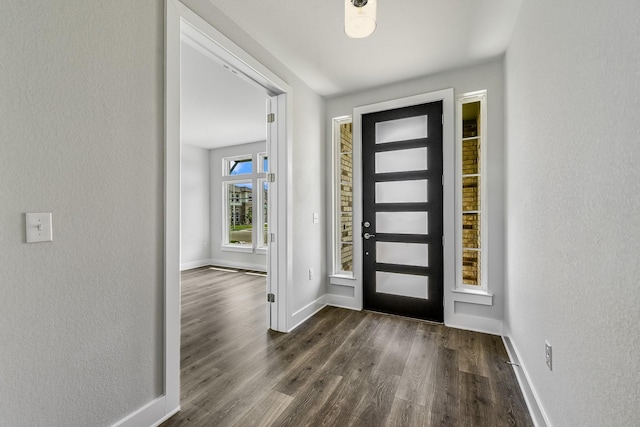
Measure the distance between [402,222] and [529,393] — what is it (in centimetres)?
177

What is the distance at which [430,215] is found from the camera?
9.64 feet

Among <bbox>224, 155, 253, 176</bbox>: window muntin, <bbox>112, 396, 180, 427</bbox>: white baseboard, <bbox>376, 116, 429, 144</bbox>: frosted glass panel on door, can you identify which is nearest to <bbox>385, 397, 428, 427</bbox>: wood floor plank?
<bbox>112, 396, 180, 427</bbox>: white baseboard

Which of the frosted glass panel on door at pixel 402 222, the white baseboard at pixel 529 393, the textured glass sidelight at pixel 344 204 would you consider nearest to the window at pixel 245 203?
the textured glass sidelight at pixel 344 204

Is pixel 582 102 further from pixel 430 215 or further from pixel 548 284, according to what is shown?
pixel 430 215

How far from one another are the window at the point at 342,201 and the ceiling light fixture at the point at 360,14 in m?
2.13

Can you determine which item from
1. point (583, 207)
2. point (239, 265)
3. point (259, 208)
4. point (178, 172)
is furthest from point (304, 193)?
point (239, 265)

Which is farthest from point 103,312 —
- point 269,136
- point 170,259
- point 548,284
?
point 548,284

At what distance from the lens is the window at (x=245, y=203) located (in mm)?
5910

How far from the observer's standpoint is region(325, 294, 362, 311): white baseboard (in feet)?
10.8

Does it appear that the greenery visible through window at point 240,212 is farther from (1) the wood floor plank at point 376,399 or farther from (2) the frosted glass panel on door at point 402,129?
(1) the wood floor plank at point 376,399

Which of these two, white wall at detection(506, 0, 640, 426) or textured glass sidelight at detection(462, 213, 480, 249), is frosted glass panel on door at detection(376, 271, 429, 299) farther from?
white wall at detection(506, 0, 640, 426)

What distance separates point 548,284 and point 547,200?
433 millimetres

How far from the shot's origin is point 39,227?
1.13 meters

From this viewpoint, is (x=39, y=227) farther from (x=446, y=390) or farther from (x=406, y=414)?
(x=446, y=390)
